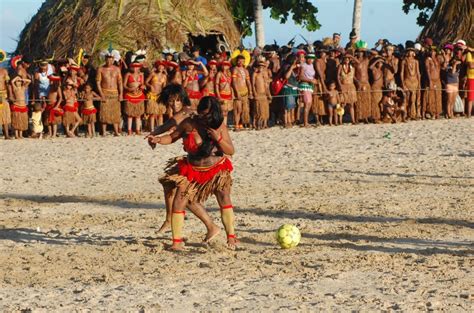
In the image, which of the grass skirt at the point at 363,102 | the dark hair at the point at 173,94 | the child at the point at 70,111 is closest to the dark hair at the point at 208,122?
the dark hair at the point at 173,94

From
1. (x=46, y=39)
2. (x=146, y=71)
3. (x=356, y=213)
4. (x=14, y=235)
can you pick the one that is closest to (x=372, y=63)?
(x=146, y=71)

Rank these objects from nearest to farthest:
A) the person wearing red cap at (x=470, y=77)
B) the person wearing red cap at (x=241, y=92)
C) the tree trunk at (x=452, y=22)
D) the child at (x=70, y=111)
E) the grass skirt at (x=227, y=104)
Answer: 1. the child at (x=70, y=111)
2. the grass skirt at (x=227, y=104)
3. the person wearing red cap at (x=241, y=92)
4. the person wearing red cap at (x=470, y=77)
5. the tree trunk at (x=452, y=22)

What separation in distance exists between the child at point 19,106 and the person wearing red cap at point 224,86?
307cm

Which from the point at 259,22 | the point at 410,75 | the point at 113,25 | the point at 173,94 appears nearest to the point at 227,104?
the point at 410,75

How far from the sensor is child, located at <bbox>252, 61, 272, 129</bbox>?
62.7ft

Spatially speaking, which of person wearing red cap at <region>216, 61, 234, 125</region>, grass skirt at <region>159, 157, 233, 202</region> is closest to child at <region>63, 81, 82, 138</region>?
person wearing red cap at <region>216, 61, 234, 125</region>

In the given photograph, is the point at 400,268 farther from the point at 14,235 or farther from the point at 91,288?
the point at 14,235

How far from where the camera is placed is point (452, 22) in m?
23.5

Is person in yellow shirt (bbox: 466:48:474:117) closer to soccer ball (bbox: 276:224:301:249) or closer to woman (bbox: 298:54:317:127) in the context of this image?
woman (bbox: 298:54:317:127)

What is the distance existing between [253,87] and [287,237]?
10.5 meters

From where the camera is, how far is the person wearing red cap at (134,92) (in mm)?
18484

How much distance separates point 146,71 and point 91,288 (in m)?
11.8

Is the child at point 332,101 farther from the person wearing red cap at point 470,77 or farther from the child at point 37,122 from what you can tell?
the child at point 37,122

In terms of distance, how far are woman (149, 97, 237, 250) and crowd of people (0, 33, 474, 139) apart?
28.7 feet
